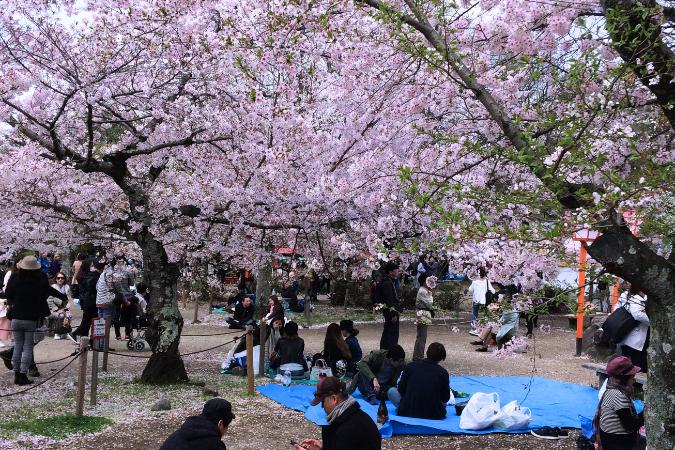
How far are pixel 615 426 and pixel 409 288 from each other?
1604 centimetres

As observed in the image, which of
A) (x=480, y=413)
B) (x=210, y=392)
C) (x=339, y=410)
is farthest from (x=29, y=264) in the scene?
(x=339, y=410)

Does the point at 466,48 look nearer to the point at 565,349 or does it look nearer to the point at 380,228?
the point at 380,228

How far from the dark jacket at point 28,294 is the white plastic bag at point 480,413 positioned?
18.5 feet

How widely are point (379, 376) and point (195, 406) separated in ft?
7.45

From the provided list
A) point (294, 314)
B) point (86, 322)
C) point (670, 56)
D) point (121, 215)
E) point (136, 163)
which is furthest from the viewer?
point (294, 314)

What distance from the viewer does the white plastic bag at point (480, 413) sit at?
7.49 metres

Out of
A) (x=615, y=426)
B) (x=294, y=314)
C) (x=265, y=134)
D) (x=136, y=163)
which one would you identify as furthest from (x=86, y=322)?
(x=615, y=426)

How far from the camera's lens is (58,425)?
23.4 feet

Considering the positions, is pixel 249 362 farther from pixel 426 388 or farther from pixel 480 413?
pixel 480 413

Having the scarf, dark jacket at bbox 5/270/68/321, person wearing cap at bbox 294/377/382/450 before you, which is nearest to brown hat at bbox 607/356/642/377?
person wearing cap at bbox 294/377/382/450

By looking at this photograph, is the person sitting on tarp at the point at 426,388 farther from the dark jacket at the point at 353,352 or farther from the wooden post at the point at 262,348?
the wooden post at the point at 262,348

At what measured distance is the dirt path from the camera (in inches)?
273

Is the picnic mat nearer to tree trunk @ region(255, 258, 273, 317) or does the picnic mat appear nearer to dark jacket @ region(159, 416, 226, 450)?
dark jacket @ region(159, 416, 226, 450)

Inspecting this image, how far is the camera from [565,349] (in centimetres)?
1398
